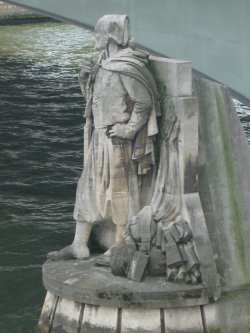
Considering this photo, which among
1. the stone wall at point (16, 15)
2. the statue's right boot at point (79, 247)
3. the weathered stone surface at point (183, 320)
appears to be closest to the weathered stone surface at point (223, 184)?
the weathered stone surface at point (183, 320)

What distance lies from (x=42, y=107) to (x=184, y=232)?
2279 cm

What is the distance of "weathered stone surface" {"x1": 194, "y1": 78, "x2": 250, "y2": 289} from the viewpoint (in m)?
11.4

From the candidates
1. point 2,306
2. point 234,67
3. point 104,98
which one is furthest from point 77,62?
point 104,98

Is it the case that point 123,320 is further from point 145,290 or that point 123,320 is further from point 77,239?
point 77,239

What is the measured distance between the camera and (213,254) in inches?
447

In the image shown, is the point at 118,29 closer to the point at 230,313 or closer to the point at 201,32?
the point at 230,313

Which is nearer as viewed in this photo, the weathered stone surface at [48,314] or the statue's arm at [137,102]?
the statue's arm at [137,102]

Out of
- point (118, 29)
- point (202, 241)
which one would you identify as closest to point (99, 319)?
point (202, 241)

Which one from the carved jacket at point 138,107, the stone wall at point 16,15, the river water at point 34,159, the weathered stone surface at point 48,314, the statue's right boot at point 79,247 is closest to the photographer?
the carved jacket at point 138,107

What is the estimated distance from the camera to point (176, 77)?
440 inches

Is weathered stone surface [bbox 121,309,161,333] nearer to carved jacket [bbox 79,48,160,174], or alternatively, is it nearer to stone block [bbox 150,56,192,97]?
carved jacket [bbox 79,48,160,174]

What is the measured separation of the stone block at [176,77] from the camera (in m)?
11.2

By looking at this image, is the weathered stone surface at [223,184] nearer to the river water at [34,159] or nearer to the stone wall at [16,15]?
the river water at [34,159]

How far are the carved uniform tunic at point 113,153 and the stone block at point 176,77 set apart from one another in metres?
0.23
